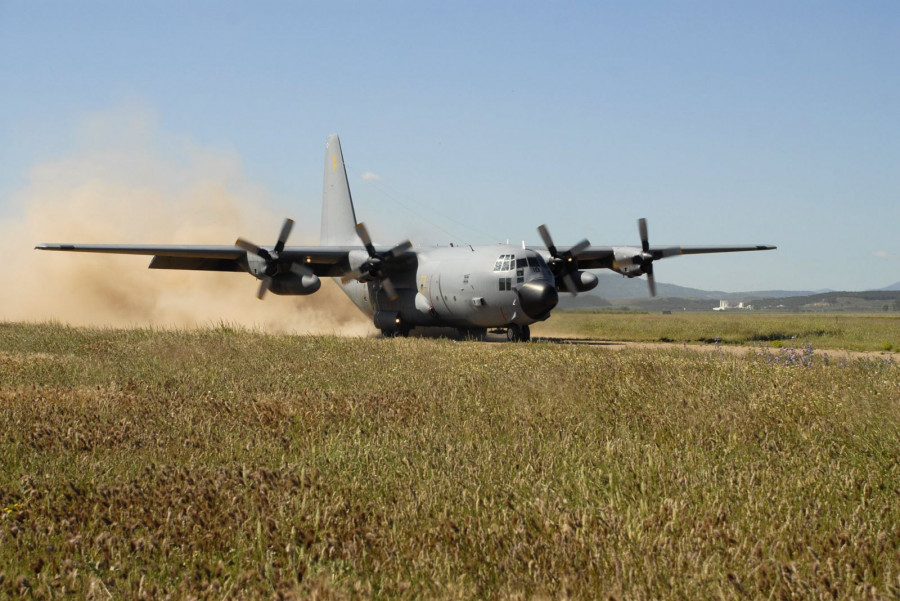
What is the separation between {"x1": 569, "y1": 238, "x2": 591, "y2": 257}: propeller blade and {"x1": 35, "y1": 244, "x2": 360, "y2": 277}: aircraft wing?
28.5ft

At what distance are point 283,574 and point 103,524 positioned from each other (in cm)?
144

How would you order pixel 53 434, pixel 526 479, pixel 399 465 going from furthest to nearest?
pixel 53 434
pixel 399 465
pixel 526 479

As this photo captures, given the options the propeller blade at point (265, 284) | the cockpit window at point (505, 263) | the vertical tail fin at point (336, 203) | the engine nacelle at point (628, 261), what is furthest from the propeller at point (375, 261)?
the engine nacelle at point (628, 261)

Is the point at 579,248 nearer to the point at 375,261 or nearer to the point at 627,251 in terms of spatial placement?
the point at 627,251

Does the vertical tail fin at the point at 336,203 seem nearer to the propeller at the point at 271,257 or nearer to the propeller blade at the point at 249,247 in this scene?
the propeller at the point at 271,257

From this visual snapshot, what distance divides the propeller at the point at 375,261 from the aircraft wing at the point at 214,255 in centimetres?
126

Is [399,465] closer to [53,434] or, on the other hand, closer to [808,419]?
[53,434]

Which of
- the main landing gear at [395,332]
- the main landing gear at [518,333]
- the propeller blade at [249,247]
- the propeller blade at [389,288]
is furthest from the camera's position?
the main landing gear at [395,332]

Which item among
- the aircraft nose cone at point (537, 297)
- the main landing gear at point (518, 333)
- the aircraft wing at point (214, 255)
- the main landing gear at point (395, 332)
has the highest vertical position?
the aircraft wing at point (214, 255)

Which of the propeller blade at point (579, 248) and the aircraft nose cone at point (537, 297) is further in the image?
the propeller blade at point (579, 248)

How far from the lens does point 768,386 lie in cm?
1044

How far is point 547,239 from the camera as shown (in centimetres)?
3078

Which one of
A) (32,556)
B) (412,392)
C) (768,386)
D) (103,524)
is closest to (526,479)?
(103,524)

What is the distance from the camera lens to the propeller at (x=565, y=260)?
30766 mm
